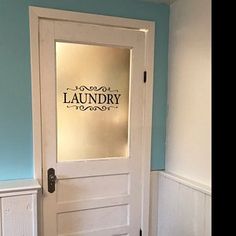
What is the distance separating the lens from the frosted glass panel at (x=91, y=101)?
207 cm

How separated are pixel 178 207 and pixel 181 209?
0.14 ft

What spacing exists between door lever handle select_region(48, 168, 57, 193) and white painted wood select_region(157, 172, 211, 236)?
0.92 m

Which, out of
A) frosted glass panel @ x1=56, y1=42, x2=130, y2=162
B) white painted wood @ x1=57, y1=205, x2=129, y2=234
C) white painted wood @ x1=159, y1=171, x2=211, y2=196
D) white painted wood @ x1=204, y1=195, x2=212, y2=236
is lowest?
white painted wood @ x1=57, y1=205, x2=129, y2=234

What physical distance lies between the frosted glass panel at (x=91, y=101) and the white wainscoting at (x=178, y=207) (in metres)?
0.45

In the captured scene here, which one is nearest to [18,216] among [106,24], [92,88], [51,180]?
[51,180]

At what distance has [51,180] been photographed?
6.64 feet

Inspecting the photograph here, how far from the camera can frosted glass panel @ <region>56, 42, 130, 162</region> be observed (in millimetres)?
2068

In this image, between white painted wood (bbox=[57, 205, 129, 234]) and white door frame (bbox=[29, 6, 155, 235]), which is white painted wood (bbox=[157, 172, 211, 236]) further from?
white painted wood (bbox=[57, 205, 129, 234])

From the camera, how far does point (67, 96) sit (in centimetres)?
208

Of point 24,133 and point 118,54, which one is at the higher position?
point 118,54

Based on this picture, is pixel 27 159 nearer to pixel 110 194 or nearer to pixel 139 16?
pixel 110 194

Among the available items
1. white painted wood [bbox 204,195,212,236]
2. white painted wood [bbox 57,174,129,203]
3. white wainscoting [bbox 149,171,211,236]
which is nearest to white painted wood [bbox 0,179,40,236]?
white painted wood [bbox 57,174,129,203]
